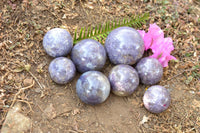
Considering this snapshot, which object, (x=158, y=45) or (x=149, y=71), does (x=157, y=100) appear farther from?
(x=158, y=45)

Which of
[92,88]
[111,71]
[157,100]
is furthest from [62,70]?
[157,100]

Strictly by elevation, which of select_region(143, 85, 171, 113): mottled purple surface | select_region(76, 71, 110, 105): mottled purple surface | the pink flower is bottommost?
select_region(143, 85, 171, 113): mottled purple surface

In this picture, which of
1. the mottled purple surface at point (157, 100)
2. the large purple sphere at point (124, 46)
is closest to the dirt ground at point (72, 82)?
the mottled purple surface at point (157, 100)

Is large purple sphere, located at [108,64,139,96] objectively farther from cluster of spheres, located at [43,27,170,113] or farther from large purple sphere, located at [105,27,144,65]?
large purple sphere, located at [105,27,144,65]

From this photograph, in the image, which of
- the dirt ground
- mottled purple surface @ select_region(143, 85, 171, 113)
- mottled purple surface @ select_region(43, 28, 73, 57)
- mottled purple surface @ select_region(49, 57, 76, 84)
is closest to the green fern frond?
the dirt ground

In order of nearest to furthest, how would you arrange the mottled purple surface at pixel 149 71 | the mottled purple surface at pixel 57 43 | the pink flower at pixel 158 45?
the mottled purple surface at pixel 57 43 < the mottled purple surface at pixel 149 71 < the pink flower at pixel 158 45

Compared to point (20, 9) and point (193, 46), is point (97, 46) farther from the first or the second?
point (193, 46)

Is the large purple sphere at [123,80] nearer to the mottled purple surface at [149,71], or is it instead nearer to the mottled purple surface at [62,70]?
the mottled purple surface at [149,71]
